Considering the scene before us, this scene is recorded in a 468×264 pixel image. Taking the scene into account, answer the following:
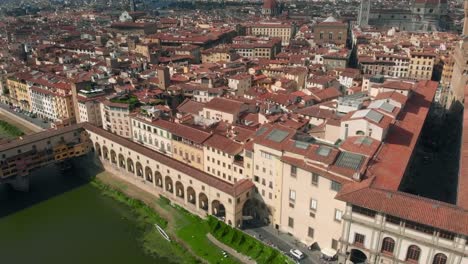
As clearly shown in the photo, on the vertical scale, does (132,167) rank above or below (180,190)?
above

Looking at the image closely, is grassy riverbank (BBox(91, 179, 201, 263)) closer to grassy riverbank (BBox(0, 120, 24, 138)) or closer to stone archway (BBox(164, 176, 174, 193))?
stone archway (BBox(164, 176, 174, 193))

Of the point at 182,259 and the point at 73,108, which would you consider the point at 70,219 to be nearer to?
the point at 182,259

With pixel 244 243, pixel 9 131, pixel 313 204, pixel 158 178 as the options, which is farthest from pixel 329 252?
pixel 9 131

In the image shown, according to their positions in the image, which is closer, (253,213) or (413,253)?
(413,253)

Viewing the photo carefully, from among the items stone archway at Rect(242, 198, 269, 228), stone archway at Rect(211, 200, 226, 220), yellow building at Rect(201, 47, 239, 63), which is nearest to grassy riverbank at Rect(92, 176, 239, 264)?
stone archway at Rect(211, 200, 226, 220)

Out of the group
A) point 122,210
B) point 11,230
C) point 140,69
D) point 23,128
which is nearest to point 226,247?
point 122,210

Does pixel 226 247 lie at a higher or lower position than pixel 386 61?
lower

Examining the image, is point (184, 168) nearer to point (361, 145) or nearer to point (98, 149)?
point (98, 149)

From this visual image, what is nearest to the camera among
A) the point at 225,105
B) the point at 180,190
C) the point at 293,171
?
the point at 293,171
